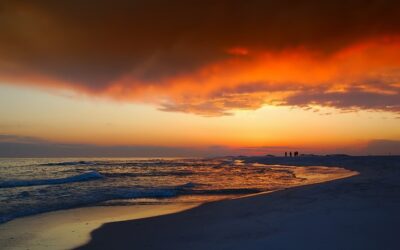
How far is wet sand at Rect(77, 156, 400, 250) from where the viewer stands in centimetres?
912

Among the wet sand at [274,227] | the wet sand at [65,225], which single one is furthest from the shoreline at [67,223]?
the wet sand at [274,227]

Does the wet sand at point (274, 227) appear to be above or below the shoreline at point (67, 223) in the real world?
above

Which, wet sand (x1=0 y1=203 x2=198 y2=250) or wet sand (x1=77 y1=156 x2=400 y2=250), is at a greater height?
wet sand (x1=77 y1=156 x2=400 y2=250)

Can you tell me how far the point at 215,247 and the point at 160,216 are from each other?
6086 mm

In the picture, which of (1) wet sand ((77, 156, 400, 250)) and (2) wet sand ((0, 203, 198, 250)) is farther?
(2) wet sand ((0, 203, 198, 250))

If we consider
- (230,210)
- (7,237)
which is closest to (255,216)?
(230,210)

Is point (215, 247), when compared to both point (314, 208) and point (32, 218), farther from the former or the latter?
point (32, 218)

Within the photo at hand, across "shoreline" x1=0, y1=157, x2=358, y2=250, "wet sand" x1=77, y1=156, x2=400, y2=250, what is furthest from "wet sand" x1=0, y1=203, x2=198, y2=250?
"wet sand" x1=77, y1=156, x2=400, y2=250

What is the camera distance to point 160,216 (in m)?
15.0

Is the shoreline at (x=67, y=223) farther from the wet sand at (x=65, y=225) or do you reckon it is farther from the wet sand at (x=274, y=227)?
the wet sand at (x=274, y=227)

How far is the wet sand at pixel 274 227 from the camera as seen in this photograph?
9.12 metres

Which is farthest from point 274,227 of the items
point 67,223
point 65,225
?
point 67,223

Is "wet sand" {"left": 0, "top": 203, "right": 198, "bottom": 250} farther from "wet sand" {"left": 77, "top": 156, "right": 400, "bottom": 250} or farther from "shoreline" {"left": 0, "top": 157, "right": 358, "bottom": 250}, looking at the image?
"wet sand" {"left": 77, "top": 156, "right": 400, "bottom": 250}

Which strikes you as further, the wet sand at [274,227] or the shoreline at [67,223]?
the shoreline at [67,223]
